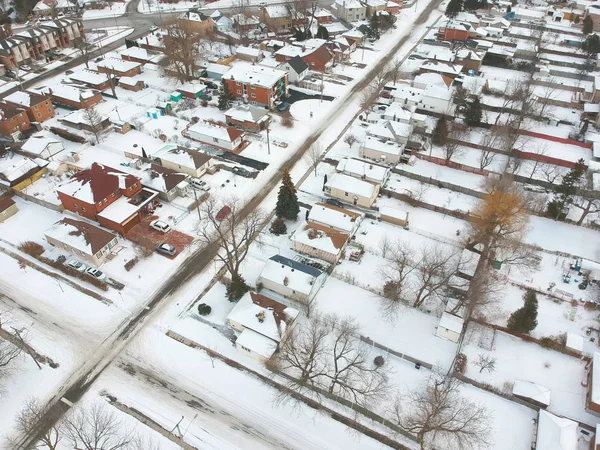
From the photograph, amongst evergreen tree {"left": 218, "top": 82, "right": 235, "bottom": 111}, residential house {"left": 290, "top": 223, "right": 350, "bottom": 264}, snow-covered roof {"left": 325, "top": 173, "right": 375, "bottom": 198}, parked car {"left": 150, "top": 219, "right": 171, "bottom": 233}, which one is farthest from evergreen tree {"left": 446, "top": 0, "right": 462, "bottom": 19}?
parked car {"left": 150, "top": 219, "right": 171, "bottom": 233}

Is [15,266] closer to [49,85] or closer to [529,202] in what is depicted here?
[49,85]

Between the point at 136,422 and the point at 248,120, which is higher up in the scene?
the point at 248,120

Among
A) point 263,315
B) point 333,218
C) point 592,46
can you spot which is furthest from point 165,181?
point 592,46

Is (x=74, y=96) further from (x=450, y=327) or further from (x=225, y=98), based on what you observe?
(x=450, y=327)

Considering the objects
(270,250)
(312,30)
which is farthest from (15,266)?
(312,30)

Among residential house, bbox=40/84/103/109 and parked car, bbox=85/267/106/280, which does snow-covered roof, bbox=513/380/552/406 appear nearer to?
parked car, bbox=85/267/106/280

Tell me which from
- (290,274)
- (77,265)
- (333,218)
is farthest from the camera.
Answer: (333,218)

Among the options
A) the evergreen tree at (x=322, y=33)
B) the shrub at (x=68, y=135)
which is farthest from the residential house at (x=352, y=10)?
the shrub at (x=68, y=135)
